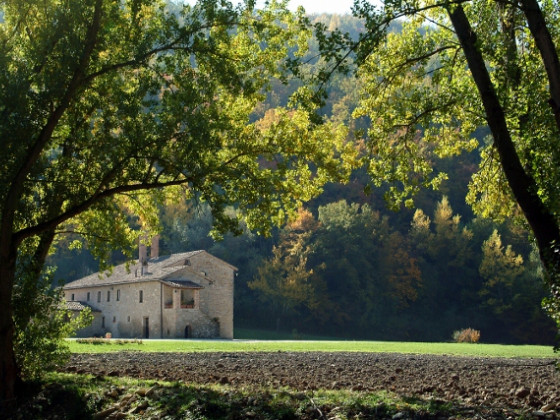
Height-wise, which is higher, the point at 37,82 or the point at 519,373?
the point at 37,82

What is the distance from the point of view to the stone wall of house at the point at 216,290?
6031 cm

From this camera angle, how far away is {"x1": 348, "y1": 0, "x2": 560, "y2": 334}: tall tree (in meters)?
11.0

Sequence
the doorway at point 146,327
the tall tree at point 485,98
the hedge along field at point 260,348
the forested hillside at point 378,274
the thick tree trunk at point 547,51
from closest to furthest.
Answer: the thick tree trunk at point 547,51, the tall tree at point 485,98, the hedge along field at point 260,348, the doorway at point 146,327, the forested hillside at point 378,274

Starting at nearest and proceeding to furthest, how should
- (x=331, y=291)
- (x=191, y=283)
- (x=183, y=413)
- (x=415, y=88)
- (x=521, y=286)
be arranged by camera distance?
(x=183, y=413) → (x=415, y=88) → (x=191, y=283) → (x=521, y=286) → (x=331, y=291)

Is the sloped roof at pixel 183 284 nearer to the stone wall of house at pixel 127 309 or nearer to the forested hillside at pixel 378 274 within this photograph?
the stone wall of house at pixel 127 309

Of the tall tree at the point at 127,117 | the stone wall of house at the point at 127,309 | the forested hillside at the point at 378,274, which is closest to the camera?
the tall tree at the point at 127,117

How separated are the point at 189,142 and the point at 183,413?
501cm

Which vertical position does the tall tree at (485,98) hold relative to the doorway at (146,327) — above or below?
above

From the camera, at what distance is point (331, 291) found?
77312mm

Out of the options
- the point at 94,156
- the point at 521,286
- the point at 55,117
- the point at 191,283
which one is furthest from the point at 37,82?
the point at 521,286

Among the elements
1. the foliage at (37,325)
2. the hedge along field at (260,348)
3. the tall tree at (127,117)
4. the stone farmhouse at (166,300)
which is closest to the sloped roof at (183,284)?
the stone farmhouse at (166,300)

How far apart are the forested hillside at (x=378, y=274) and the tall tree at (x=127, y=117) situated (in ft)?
192

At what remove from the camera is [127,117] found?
1336 cm

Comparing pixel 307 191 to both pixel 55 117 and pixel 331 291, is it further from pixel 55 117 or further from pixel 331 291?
pixel 331 291
